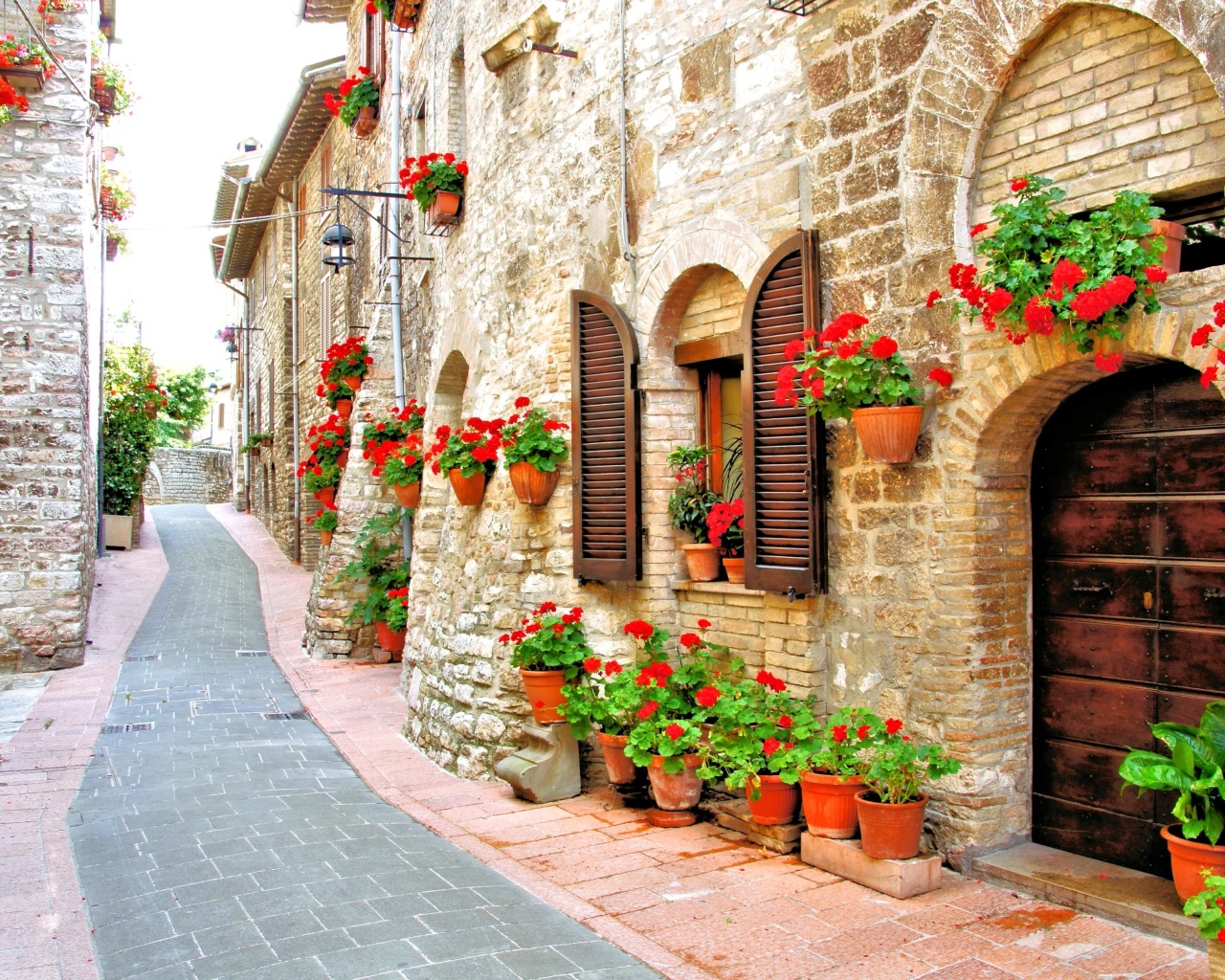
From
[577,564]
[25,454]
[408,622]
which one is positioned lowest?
[408,622]

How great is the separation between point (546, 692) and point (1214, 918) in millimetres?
4201

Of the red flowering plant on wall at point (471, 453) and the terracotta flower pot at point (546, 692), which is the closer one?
the terracotta flower pot at point (546, 692)

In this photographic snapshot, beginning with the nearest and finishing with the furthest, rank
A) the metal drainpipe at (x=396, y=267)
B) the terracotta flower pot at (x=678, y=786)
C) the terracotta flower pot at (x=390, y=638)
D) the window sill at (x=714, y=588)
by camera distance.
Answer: the terracotta flower pot at (x=678, y=786) → the window sill at (x=714, y=588) → the terracotta flower pot at (x=390, y=638) → the metal drainpipe at (x=396, y=267)

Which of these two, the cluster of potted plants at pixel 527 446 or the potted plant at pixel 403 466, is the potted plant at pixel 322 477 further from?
the cluster of potted plants at pixel 527 446

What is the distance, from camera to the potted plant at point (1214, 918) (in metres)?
3.15

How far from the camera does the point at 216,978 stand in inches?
156

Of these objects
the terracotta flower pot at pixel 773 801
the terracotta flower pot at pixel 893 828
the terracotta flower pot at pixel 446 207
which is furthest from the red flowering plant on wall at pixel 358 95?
the terracotta flower pot at pixel 893 828

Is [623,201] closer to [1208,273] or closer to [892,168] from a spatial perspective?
[892,168]

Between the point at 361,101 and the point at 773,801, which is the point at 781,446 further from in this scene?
the point at 361,101

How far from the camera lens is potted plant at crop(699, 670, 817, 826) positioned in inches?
206

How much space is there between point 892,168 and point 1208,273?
1.67m

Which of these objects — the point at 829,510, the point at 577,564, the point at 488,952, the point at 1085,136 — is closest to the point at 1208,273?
the point at 1085,136

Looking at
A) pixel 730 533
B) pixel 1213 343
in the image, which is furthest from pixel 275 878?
pixel 1213 343

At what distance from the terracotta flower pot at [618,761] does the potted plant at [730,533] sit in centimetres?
114
